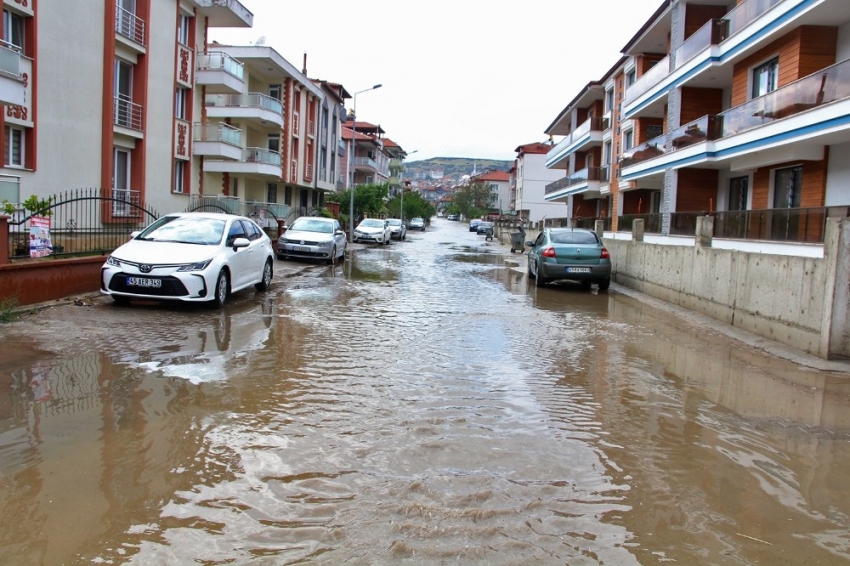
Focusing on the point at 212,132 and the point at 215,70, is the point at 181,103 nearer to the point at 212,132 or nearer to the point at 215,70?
the point at 215,70

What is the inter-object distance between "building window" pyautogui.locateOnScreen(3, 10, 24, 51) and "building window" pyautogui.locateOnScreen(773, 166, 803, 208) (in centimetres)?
2107

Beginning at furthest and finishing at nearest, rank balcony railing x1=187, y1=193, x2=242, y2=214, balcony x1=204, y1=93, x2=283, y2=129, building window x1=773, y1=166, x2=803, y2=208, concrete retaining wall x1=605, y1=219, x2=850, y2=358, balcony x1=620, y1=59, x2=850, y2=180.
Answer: balcony x1=204, y1=93, x2=283, y2=129 → balcony railing x1=187, y1=193, x2=242, y2=214 → building window x1=773, y1=166, x2=803, y2=208 → balcony x1=620, y1=59, x2=850, y2=180 → concrete retaining wall x1=605, y1=219, x2=850, y2=358

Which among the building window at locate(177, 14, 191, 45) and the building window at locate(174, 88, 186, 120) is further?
the building window at locate(174, 88, 186, 120)

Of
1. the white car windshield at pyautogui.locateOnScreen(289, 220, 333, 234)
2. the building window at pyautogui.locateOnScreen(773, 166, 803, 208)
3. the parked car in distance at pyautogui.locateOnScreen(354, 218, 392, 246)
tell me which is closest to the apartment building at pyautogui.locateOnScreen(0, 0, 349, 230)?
the white car windshield at pyautogui.locateOnScreen(289, 220, 333, 234)

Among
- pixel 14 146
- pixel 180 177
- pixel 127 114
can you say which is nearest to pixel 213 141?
pixel 180 177

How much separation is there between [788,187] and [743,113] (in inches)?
99.6

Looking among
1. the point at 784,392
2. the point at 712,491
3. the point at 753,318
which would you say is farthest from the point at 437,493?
the point at 753,318

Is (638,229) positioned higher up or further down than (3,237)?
higher up

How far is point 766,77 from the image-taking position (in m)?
20.7

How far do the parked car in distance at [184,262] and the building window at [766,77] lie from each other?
52.7ft

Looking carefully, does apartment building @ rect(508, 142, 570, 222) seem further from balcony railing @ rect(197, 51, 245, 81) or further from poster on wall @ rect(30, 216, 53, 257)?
poster on wall @ rect(30, 216, 53, 257)

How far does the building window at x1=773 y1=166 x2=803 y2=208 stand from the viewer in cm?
1923

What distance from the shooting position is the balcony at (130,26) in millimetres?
21594

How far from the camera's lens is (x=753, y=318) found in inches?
437
